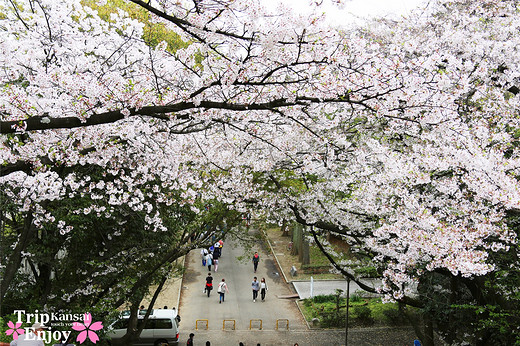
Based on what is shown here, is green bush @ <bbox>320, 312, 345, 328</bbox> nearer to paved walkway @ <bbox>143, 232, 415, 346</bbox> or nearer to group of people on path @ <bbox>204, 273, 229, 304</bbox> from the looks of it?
paved walkway @ <bbox>143, 232, 415, 346</bbox>

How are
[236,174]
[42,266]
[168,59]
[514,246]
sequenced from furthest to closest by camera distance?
[236,174] → [42,266] → [168,59] → [514,246]

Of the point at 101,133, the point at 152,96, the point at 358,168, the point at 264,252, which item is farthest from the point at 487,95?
the point at 264,252

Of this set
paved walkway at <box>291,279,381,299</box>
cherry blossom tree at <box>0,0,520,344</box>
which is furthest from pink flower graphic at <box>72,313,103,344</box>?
paved walkway at <box>291,279,381,299</box>

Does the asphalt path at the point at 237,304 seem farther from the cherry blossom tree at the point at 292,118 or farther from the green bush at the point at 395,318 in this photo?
the cherry blossom tree at the point at 292,118

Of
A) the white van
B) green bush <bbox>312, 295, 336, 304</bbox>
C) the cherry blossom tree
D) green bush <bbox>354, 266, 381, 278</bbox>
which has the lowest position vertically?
the white van

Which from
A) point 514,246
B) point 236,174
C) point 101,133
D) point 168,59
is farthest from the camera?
point 236,174

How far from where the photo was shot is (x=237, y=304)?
16547mm

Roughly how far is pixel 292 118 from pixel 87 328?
5.92m

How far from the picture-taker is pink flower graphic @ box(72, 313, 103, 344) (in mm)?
7192

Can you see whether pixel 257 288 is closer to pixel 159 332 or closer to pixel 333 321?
pixel 333 321

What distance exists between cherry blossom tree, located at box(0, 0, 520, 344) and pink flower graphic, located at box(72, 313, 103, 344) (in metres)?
1.78

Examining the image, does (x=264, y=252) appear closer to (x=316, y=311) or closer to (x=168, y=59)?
(x=316, y=311)

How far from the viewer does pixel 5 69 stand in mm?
6145

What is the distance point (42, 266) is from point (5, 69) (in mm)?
4792
